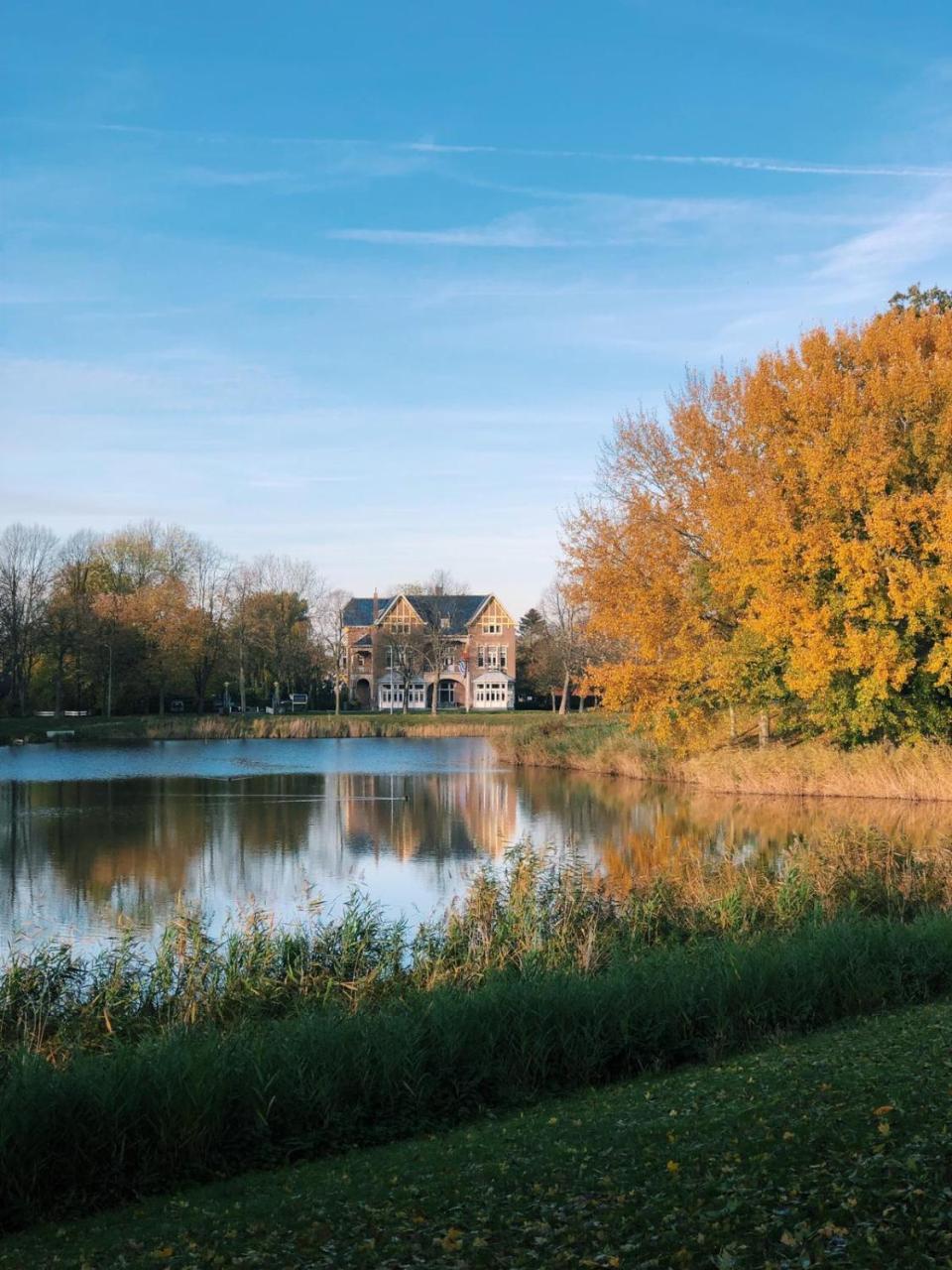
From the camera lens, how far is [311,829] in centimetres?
2608

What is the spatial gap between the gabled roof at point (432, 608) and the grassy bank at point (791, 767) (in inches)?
2124

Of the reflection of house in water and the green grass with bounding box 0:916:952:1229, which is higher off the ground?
the green grass with bounding box 0:916:952:1229

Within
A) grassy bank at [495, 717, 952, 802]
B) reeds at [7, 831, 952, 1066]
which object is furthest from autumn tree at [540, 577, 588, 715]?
reeds at [7, 831, 952, 1066]

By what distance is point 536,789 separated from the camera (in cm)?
3497

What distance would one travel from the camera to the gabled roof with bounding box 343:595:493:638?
314 ft

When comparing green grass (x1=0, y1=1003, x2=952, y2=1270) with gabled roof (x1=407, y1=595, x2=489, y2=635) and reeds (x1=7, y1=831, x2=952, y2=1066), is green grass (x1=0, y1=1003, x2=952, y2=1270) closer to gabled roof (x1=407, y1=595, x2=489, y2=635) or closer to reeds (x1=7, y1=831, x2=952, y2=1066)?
reeds (x1=7, y1=831, x2=952, y2=1066)

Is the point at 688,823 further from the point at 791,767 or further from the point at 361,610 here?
the point at 361,610

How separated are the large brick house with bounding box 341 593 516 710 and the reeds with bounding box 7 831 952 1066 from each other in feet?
250

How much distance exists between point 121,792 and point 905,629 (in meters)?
21.3

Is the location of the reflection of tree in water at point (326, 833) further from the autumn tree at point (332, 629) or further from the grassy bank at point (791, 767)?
the autumn tree at point (332, 629)

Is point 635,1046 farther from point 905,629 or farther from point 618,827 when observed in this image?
point 905,629

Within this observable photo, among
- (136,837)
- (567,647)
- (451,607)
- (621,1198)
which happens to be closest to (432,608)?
(451,607)

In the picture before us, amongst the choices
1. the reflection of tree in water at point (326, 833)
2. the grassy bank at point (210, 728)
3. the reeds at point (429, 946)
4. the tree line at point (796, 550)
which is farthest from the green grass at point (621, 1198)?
the grassy bank at point (210, 728)

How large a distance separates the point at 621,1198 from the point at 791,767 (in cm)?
2686
